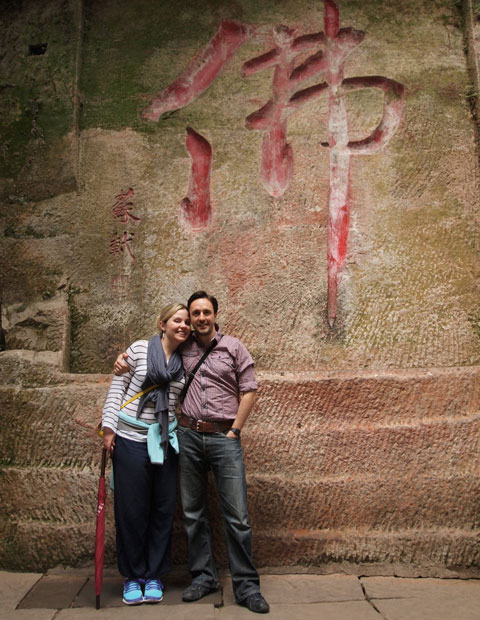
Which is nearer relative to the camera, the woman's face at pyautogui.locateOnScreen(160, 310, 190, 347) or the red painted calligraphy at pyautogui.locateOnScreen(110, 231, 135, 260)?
the woman's face at pyautogui.locateOnScreen(160, 310, 190, 347)

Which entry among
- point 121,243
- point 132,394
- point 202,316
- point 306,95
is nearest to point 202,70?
point 306,95

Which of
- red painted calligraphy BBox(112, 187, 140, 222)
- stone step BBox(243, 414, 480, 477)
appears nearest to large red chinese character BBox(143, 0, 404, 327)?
red painted calligraphy BBox(112, 187, 140, 222)

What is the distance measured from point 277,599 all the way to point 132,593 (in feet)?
2.04

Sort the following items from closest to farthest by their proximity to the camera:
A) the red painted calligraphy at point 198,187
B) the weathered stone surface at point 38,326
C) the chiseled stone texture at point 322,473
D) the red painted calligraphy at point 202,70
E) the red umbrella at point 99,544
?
the red umbrella at point 99,544, the chiseled stone texture at point 322,473, the weathered stone surface at point 38,326, the red painted calligraphy at point 198,187, the red painted calligraphy at point 202,70

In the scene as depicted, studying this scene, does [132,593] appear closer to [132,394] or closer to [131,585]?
[131,585]

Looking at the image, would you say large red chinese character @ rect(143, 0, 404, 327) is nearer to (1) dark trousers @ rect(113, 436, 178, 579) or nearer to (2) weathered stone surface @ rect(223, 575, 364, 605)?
(1) dark trousers @ rect(113, 436, 178, 579)

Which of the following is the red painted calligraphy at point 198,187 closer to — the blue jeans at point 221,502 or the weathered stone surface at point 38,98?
the weathered stone surface at point 38,98

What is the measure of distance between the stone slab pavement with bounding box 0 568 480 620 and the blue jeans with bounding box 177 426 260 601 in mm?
116

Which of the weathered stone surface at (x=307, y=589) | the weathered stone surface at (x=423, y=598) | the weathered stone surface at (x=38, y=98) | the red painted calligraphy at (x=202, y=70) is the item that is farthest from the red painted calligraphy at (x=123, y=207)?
the weathered stone surface at (x=423, y=598)

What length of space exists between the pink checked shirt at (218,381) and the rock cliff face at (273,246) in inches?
17.9

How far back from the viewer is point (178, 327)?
7.74 ft

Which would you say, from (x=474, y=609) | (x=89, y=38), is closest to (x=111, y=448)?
(x=474, y=609)

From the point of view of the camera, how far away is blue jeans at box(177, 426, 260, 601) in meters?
2.25

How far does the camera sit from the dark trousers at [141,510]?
2.29m
